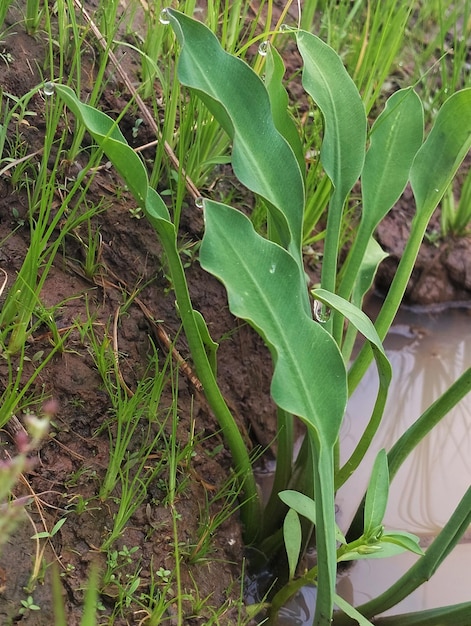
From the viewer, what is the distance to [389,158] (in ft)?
3.23

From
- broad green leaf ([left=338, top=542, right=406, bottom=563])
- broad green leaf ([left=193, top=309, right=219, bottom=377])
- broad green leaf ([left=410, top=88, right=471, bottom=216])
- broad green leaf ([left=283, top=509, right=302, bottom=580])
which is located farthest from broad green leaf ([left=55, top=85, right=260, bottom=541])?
broad green leaf ([left=410, top=88, right=471, bottom=216])

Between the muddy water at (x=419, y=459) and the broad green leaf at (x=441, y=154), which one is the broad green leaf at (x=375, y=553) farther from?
the broad green leaf at (x=441, y=154)

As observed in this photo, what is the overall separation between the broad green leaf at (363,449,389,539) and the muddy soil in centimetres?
26

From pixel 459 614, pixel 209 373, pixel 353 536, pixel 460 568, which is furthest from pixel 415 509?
pixel 209 373

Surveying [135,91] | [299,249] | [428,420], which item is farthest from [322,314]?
[135,91]

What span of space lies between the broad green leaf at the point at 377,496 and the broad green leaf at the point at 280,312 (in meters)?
0.13

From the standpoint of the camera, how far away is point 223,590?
980 millimetres

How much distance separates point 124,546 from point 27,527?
0.14 m

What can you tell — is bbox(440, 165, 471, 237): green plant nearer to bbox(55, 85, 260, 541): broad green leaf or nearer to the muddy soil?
the muddy soil

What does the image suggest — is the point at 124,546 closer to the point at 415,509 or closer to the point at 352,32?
the point at 415,509

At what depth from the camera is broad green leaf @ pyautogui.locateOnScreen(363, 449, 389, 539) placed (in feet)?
2.69

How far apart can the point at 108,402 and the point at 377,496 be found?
43 centimetres

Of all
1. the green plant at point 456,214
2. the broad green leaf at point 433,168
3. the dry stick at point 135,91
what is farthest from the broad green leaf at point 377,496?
the green plant at point 456,214

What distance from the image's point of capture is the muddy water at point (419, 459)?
1145mm
